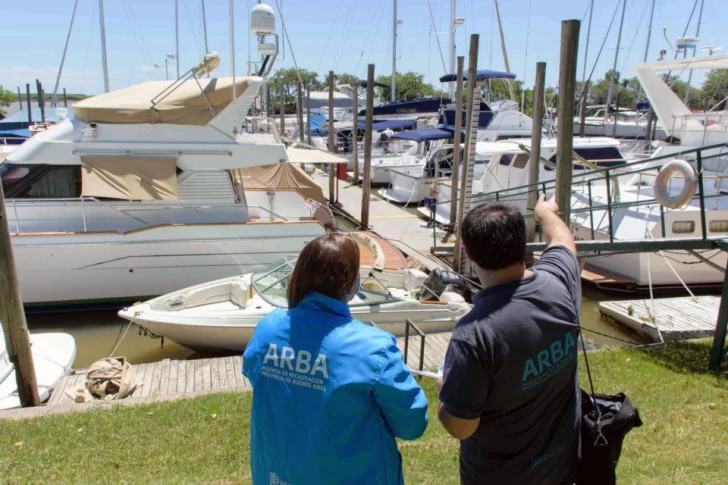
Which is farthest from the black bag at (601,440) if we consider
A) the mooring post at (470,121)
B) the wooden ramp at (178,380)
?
the mooring post at (470,121)

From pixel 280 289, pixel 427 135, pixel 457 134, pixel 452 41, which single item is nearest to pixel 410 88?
pixel 452 41

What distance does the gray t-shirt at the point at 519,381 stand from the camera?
177 centimetres

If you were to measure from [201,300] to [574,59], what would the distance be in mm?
6429

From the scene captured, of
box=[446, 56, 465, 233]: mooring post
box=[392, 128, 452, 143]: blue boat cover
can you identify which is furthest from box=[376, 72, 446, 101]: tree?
box=[446, 56, 465, 233]: mooring post

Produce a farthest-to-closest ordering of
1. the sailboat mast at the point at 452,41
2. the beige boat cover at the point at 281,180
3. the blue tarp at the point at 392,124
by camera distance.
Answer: the blue tarp at the point at 392,124 < the sailboat mast at the point at 452,41 < the beige boat cover at the point at 281,180

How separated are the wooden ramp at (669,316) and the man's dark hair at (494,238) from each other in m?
7.82

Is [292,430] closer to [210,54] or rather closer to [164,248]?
[164,248]

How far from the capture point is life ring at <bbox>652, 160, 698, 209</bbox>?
5.74 metres

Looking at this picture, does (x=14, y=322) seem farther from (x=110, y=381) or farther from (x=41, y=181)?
(x=41, y=181)

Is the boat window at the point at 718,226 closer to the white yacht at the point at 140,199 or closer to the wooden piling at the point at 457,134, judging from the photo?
the wooden piling at the point at 457,134

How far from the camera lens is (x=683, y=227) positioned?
11.0 metres

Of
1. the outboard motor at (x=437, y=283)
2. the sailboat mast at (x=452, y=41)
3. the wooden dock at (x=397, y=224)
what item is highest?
the sailboat mast at (x=452, y=41)

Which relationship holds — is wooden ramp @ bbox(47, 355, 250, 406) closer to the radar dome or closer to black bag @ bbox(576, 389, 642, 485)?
black bag @ bbox(576, 389, 642, 485)

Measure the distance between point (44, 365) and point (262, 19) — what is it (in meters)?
8.13
